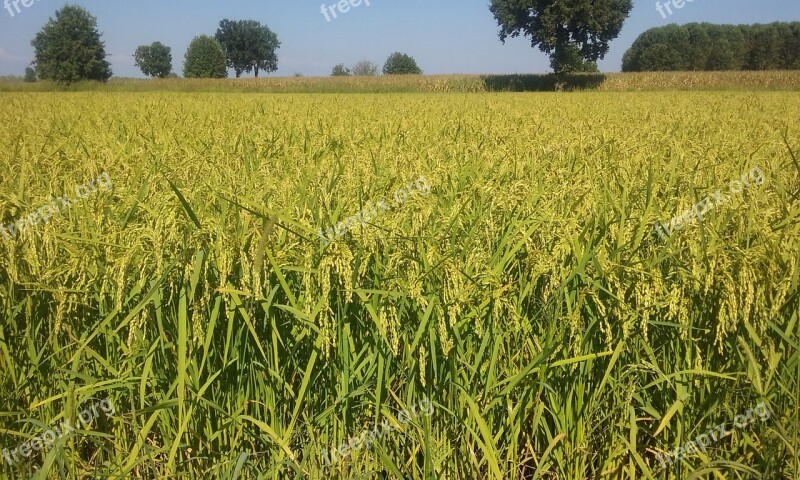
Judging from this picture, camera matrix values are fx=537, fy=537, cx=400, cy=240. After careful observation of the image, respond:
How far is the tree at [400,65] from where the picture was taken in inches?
4474

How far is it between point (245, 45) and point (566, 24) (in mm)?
58721

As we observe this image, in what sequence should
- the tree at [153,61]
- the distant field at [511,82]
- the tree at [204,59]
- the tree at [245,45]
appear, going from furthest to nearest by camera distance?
the tree at [153,61], the tree at [245,45], the tree at [204,59], the distant field at [511,82]

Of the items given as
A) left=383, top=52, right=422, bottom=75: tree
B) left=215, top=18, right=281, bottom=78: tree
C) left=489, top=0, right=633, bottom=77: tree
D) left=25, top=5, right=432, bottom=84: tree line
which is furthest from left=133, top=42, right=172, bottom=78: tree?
left=489, top=0, right=633, bottom=77: tree

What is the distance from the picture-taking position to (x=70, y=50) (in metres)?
49.8

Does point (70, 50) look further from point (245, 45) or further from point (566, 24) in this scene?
point (566, 24)

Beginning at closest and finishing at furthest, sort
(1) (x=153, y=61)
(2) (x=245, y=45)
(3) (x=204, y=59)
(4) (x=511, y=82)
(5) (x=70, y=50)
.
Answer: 1. (4) (x=511, y=82)
2. (5) (x=70, y=50)
3. (3) (x=204, y=59)
4. (2) (x=245, y=45)
5. (1) (x=153, y=61)

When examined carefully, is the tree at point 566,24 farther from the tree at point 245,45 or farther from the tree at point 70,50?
the tree at point 245,45

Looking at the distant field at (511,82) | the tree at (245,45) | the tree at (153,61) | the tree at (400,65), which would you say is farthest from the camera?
the tree at (400,65)

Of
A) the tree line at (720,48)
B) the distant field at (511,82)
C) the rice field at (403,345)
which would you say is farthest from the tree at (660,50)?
the rice field at (403,345)

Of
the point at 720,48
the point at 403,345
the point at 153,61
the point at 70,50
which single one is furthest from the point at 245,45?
the point at 403,345

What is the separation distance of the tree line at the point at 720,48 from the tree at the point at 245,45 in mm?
60713

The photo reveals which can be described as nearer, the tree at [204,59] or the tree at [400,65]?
the tree at [204,59]

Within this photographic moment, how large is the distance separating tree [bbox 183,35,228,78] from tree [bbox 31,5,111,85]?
77.5 feet

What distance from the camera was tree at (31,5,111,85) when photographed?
49062 mm
